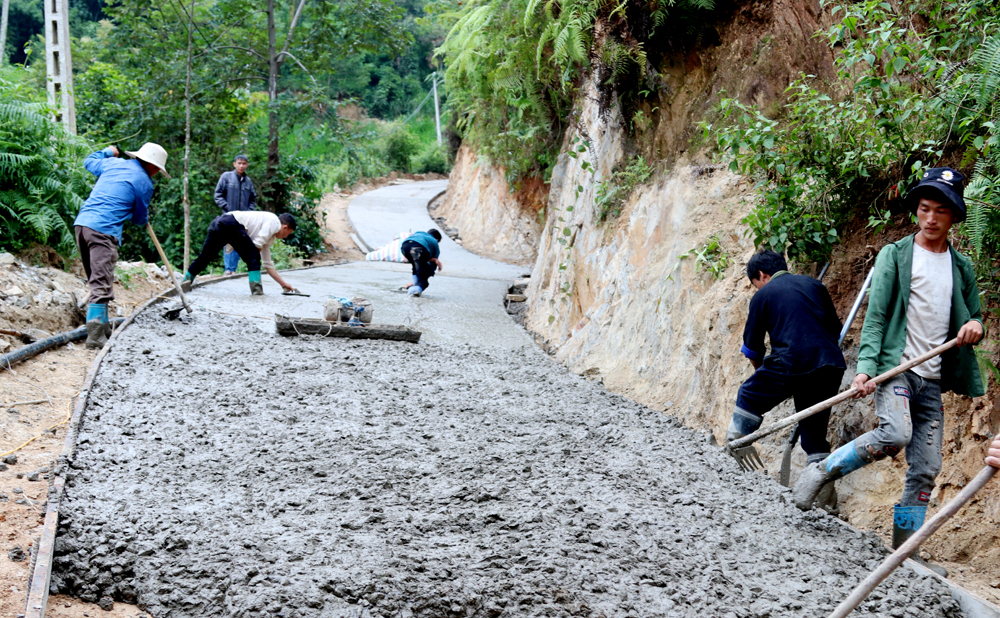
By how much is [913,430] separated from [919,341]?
42 centimetres

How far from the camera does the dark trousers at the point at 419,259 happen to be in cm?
1088

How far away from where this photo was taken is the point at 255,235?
9789 millimetres

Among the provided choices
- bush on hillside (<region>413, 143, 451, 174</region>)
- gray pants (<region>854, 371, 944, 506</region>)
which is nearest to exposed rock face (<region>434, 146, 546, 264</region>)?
bush on hillside (<region>413, 143, 451, 174</region>)

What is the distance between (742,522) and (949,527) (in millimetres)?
1063

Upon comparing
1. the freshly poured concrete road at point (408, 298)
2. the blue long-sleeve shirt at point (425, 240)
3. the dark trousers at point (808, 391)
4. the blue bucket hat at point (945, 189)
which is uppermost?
the blue bucket hat at point (945, 189)

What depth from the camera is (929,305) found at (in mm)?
3541

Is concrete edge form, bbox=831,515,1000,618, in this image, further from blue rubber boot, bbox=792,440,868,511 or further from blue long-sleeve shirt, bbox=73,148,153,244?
blue long-sleeve shirt, bbox=73,148,153,244

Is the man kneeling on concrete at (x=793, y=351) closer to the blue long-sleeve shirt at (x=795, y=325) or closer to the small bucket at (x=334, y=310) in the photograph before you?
the blue long-sleeve shirt at (x=795, y=325)

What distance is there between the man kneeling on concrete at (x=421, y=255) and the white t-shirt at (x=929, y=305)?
7904 mm

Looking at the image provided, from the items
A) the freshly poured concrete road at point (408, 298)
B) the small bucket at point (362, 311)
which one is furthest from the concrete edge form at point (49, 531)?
the freshly poured concrete road at point (408, 298)

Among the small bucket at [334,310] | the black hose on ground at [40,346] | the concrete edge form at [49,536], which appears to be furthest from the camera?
the small bucket at [334,310]

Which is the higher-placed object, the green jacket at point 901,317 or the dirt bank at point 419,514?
the green jacket at point 901,317

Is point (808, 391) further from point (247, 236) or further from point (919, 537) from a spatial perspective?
point (247, 236)

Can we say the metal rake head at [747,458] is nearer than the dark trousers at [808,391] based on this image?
No
